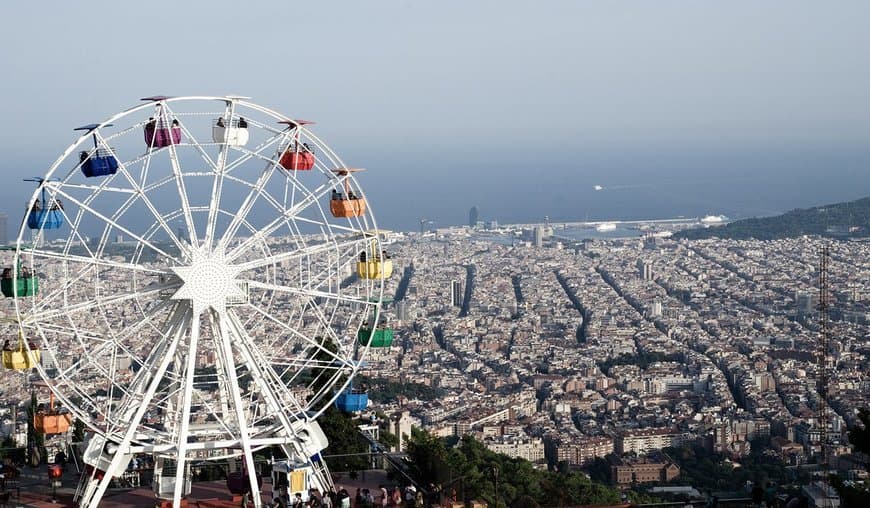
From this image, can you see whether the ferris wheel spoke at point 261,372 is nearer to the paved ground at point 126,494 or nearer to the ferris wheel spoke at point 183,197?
the ferris wheel spoke at point 183,197

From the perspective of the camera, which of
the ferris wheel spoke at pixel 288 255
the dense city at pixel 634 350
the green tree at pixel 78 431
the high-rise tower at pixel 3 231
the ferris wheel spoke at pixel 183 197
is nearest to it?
the ferris wheel spoke at pixel 183 197

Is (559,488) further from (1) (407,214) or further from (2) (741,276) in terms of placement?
(1) (407,214)

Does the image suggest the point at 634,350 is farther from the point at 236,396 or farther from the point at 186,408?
the point at 186,408

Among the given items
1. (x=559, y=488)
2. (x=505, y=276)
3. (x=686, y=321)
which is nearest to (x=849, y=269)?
(x=686, y=321)

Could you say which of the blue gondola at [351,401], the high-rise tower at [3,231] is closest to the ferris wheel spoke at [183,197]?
the blue gondola at [351,401]

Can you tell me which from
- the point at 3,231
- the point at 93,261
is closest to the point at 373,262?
the point at 93,261
